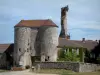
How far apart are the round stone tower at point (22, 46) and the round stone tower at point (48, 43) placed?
153 inches

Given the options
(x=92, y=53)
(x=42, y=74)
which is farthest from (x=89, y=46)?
(x=42, y=74)

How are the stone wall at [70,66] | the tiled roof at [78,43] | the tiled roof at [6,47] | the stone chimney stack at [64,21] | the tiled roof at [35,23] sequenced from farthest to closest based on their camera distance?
1. the stone chimney stack at [64,21]
2. the tiled roof at [6,47]
3. the tiled roof at [78,43]
4. the tiled roof at [35,23]
5. the stone wall at [70,66]

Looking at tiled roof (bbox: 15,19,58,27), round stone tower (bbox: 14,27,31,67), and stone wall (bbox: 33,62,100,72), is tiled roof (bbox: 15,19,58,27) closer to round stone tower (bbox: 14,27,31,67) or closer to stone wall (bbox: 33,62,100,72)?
round stone tower (bbox: 14,27,31,67)

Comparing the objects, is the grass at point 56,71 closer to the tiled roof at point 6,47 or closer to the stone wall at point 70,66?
the stone wall at point 70,66

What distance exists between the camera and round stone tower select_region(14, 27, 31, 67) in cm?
9031

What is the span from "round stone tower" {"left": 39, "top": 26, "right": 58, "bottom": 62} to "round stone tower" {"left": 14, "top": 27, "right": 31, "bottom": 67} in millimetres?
3885

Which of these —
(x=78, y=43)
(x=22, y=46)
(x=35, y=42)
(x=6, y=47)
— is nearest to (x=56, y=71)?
(x=22, y=46)

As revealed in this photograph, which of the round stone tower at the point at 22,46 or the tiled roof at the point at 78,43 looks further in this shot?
the tiled roof at the point at 78,43

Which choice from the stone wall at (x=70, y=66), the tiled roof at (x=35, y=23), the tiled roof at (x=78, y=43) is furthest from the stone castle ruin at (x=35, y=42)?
the stone wall at (x=70, y=66)

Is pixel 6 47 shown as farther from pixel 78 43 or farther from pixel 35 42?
pixel 78 43

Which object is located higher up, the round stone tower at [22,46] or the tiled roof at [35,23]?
the tiled roof at [35,23]

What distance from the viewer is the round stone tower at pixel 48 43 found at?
298 ft

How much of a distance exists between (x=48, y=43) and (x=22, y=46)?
7007mm

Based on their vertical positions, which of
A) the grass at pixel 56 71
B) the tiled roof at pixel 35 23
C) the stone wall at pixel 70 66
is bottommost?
the grass at pixel 56 71
